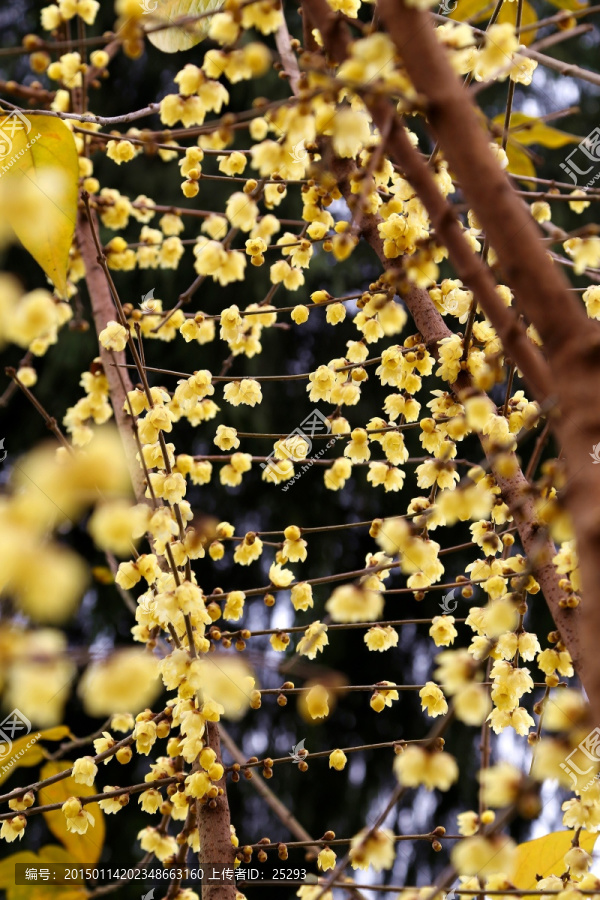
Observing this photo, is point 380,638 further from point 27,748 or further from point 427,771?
point 27,748

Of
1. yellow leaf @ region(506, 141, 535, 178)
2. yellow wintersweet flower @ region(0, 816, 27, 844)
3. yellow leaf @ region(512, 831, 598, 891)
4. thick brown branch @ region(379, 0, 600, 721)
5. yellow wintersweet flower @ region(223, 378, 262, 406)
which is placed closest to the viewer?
thick brown branch @ region(379, 0, 600, 721)

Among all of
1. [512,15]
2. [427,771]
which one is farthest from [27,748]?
[512,15]

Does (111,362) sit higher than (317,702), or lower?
higher

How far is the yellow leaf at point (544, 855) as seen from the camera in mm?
727

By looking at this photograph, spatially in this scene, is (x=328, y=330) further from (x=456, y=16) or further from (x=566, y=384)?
(x=566, y=384)

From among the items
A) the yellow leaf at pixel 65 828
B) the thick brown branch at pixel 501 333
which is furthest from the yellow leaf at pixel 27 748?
the thick brown branch at pixel 501 333

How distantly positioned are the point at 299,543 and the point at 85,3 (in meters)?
0.88

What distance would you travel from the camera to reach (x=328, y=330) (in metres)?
2.20

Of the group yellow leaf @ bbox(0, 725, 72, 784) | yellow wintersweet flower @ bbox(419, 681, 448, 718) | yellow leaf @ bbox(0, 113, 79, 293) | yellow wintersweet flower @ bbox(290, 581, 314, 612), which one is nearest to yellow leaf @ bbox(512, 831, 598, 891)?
yellow wintersweet flower @ bbox(419, 681, 448, 718)

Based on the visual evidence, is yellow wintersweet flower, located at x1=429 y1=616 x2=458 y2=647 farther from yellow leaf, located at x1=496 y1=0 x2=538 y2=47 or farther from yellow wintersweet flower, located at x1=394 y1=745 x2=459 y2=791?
yellow leaf, located at x1=496 y1=0 x2=538 y2=47

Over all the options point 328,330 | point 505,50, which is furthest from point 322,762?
point 505,50

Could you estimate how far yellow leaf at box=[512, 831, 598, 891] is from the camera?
2.39 feet

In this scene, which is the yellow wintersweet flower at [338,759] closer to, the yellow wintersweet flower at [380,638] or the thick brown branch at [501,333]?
the yellow wintersweet flower at [380,638]

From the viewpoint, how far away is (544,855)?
744 mm
